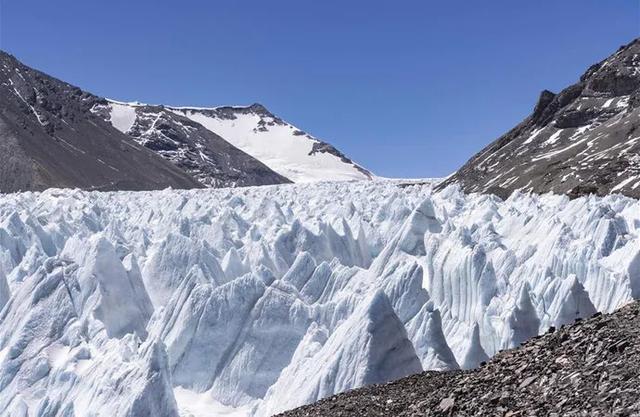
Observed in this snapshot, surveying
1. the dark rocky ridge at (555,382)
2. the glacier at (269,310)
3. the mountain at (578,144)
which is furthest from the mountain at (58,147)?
the dark rocky ridge at (555,382)

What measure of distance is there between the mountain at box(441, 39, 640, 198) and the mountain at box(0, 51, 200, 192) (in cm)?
→ 7104

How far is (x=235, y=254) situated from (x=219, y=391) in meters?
8.65

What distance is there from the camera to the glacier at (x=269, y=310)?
1698cm

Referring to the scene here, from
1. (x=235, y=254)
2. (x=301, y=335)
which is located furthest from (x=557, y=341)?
(x=235, y=254)

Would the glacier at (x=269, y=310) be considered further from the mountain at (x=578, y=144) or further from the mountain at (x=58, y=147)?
the mountain at (x=58, y=147)

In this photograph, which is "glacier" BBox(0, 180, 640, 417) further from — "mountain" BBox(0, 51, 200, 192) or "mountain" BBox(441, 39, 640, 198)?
"mountain" BBox(0, 51, 200, 192)

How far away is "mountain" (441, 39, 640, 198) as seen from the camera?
72.1 meters

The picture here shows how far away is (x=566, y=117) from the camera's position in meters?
109

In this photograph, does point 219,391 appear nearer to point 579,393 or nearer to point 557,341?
point 557,341

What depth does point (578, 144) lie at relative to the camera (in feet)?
309

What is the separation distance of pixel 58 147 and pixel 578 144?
105172mm

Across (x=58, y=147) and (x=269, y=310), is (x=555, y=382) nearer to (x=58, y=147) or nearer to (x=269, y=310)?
(x=269, y=310)

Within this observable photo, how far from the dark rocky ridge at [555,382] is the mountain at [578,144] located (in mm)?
54502

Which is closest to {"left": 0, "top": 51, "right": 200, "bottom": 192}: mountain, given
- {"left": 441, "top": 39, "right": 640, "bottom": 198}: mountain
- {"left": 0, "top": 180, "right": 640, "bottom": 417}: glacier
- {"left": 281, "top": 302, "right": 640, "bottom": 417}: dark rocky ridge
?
{"left": 441, "top": 39, "right": 640, "bottom": 198}: mountain
